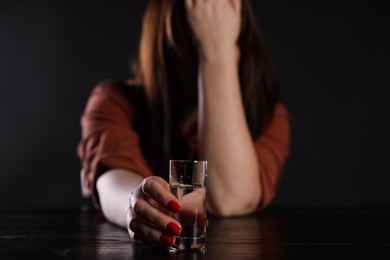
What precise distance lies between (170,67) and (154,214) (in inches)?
32.3

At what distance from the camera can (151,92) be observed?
1461 mm

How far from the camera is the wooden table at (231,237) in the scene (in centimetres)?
69

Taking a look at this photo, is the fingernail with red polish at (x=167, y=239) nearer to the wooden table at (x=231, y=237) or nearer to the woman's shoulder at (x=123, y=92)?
the wooden table at (x=231, y=237)

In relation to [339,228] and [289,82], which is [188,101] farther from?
[289,82]

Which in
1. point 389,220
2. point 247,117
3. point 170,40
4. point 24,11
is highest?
point 24,11

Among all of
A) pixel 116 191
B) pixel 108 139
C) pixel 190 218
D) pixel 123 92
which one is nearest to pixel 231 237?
pixel 190 218

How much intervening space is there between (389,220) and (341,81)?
198 cm

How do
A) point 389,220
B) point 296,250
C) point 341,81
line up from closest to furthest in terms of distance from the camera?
point 296,250 → point 389,220 → point 341,81

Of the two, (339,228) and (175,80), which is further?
(175,80)

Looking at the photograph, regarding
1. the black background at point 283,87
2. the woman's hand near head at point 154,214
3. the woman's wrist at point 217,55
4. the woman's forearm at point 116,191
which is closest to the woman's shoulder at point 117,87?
the woman's wrist at point 217,55

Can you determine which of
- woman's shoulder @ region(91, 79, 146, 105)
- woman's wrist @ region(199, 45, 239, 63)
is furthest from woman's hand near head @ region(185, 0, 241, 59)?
woman's shoulder @ region(91, 79, 146, 105)

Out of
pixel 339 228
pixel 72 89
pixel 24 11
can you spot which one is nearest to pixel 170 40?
pixel 339 228

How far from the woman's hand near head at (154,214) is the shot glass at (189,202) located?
13 mm

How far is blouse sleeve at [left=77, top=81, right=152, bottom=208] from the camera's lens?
1.23 meters
